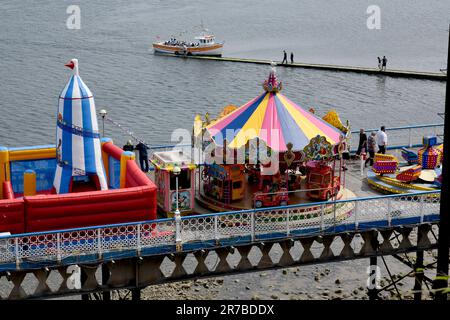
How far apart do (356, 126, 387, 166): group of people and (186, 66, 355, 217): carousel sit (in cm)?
450

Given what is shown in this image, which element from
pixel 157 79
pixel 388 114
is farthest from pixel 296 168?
pixel 157 79

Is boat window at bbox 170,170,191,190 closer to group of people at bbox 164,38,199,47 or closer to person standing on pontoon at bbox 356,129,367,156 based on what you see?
person standing on pontoon at bbox 356,129,367,156

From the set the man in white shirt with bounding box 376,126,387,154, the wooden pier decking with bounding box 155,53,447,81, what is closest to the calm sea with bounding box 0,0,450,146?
the wooden pier decking with bounding box 155,53,447,81

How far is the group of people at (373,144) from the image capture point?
1486 inches

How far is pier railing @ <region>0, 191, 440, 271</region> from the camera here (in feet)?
84.5

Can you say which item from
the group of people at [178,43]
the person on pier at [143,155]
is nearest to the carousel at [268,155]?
the person on pier at [143,155]

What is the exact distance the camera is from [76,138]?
28.3m

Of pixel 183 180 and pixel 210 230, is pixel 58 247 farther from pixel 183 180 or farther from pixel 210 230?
pixel 183 180

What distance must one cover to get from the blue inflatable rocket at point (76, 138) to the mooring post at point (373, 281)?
11600 millimetres

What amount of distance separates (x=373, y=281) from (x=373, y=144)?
6.16 metres

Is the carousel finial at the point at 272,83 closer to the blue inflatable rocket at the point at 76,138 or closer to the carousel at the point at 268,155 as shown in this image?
the carousel at the point at 268,155

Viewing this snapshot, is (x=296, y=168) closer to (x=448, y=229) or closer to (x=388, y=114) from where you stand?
(x=448, y=229)

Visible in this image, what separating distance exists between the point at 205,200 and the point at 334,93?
159ft

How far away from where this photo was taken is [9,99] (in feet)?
241
